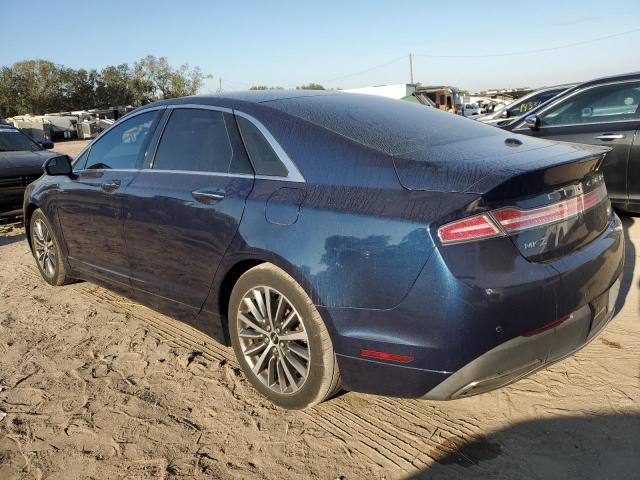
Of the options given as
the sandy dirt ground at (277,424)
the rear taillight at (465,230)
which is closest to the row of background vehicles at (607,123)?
the sandy dirt ground at (277,424)

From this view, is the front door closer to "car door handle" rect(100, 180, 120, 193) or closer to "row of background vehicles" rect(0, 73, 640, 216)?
"car door handle" rect(100, 180, 120, 193)

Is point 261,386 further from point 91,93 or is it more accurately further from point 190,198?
point 91,93

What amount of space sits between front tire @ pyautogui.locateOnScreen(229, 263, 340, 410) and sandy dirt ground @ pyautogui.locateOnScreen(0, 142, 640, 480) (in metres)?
0.15

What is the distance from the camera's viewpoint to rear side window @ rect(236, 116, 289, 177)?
9.15 ft

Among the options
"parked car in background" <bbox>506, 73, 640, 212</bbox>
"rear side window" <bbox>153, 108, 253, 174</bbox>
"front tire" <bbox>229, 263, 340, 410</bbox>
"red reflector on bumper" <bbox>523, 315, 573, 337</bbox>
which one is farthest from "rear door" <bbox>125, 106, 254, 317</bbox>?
"parked car in background" <bbox>506, 73, 640, 212</bbox>

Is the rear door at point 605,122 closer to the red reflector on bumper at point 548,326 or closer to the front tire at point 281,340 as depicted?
the red reflector on bumper at point 548,326

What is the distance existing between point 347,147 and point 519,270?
960mm

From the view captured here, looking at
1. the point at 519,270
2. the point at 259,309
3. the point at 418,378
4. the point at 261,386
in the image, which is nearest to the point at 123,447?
the point at 261,386

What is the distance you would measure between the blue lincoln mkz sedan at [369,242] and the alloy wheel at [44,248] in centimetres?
179

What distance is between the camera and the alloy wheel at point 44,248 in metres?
4.95

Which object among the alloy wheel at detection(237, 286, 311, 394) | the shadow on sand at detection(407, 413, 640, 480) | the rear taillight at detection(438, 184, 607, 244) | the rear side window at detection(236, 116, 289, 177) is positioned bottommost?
the shadow on sand at detection(407, 413, 640, 480)

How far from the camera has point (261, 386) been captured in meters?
2.90

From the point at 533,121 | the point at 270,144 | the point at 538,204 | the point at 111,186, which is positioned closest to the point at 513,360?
Answer: the point at 538,204

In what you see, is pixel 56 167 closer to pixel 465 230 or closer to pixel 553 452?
pixel 465 230
